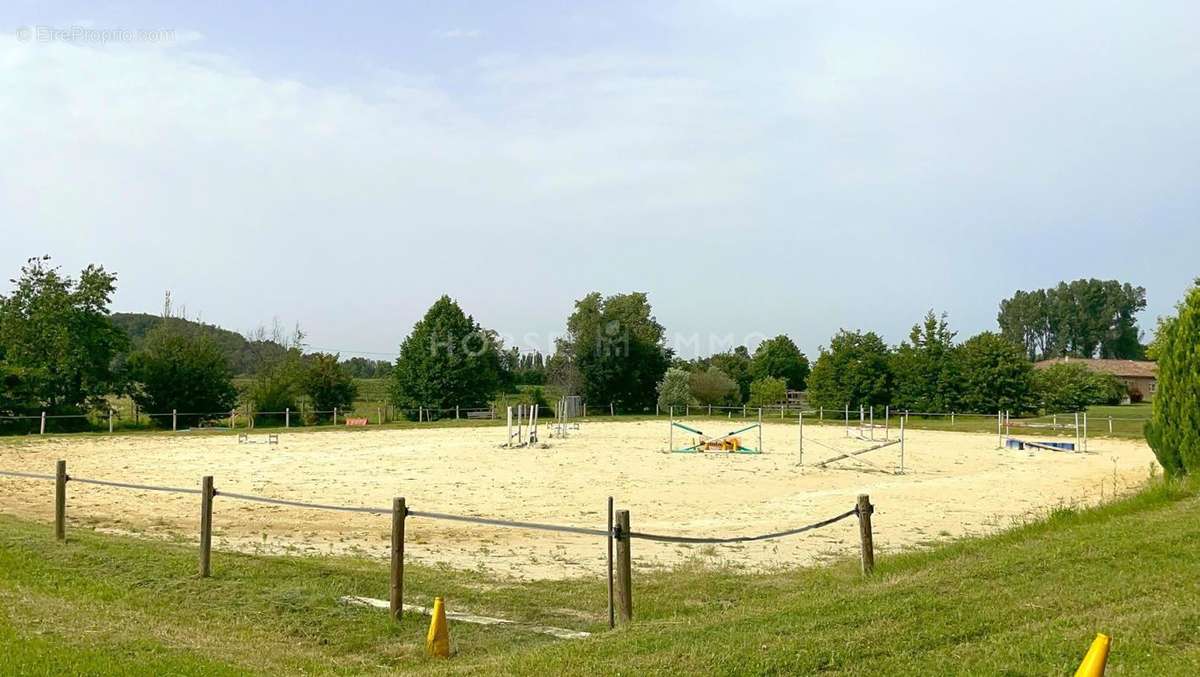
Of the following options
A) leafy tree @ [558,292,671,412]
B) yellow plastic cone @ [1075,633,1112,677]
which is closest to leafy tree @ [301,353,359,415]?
leafy tree @ [558,292,671,412]

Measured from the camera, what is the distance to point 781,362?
88.6m

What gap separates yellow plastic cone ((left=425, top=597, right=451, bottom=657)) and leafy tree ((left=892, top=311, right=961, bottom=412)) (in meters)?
53.5

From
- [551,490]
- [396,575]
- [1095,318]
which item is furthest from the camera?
[1095,318]

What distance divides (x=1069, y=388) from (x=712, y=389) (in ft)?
79.4

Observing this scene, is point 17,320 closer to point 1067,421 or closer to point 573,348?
point 573,348

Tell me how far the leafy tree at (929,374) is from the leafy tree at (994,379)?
694mm

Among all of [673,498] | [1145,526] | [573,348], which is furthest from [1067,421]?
[1145,526]

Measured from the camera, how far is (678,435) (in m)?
40.9

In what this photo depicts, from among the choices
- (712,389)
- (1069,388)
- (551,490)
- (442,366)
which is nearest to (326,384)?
(442,366)

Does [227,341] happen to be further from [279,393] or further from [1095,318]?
[1095,318]

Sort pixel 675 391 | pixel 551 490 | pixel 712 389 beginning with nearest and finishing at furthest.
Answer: pixel 551 490 → pixel 675 391 → pixel 712 389

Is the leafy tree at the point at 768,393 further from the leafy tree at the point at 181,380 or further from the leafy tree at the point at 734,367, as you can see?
the leafy tree at the point at 181,380

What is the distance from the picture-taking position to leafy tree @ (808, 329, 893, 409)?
59094mm

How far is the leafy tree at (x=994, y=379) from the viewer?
55469mm
